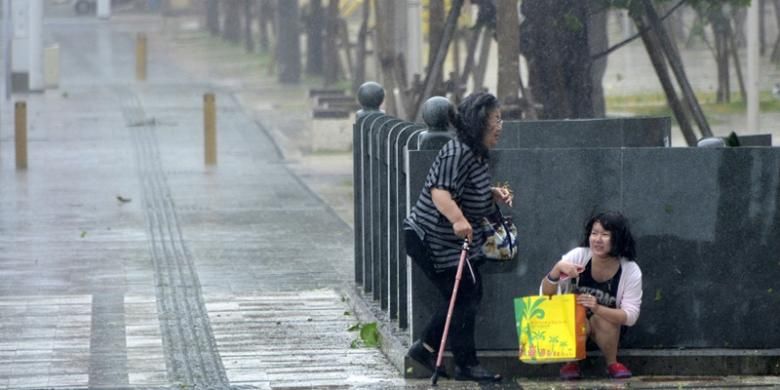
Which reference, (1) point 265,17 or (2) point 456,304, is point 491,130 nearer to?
(2) point 456,304

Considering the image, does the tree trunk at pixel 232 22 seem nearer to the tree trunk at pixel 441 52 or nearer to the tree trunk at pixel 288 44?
the tree trunk at pixel 288 44

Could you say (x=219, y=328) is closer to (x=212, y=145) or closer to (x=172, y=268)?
(x=172, y=268)

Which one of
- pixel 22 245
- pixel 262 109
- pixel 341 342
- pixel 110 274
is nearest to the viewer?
pixel 341 342

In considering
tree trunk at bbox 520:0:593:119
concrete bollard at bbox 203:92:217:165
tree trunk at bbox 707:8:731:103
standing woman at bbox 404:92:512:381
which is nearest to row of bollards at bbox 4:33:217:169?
concrete bollard at bbox 203:92:217:165

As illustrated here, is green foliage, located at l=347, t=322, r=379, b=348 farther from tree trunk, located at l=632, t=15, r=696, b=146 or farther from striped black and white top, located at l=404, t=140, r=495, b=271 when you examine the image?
tree trunk, located at l=632, t=15, r=696, b=146

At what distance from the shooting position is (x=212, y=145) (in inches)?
821

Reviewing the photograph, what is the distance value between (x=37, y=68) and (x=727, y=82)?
42.8ft

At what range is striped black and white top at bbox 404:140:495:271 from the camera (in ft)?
26.8

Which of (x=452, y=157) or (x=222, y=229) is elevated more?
(x=452, y=157)

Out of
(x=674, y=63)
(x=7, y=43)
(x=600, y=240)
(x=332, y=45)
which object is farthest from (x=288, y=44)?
(x=600, y=240)

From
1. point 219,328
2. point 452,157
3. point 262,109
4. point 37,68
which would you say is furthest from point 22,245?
point 37,68

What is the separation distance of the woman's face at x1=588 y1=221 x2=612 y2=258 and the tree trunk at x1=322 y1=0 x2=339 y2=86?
23415 mm

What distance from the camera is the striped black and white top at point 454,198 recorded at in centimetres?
817

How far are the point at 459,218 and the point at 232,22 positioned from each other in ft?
139
